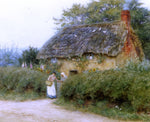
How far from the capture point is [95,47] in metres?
15.6

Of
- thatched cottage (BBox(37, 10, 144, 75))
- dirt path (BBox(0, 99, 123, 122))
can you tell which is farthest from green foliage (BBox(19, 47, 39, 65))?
dirt path (BBox(0, 99, 123, 122))

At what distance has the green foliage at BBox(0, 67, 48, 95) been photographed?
12.0 m

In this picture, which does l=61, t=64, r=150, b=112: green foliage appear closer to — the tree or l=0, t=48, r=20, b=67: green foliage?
l=0, t=48, r=20, b=67: green foliage

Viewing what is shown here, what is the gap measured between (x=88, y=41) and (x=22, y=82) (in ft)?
21.8

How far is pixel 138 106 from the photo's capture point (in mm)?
7754

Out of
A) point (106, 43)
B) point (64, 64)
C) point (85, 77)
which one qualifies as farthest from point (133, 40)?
point (85, 77)

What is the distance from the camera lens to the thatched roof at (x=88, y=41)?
50.1 feet

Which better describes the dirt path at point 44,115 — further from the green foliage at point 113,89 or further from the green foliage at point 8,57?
the green foliage at point 8,57

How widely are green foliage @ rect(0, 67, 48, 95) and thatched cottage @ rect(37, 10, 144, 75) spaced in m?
4.48

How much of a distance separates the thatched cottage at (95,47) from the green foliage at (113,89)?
234 inches

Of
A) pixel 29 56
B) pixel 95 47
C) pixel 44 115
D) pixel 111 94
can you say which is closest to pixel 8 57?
pixel 29 56

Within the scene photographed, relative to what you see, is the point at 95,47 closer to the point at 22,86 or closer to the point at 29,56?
the point at 22,86

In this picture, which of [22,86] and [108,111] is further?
[22,86]

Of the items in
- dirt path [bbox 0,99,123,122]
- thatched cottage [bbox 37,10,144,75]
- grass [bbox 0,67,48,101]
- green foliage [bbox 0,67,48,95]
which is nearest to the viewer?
dirt path [bbox 0,99,123,122]
